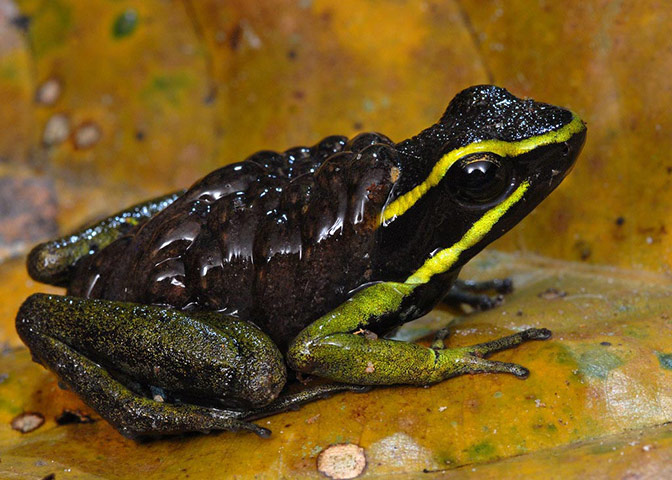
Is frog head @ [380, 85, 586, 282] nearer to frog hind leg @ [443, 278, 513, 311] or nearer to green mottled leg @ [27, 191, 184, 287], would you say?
frog hind leg @ [443, 278, 513, 311]

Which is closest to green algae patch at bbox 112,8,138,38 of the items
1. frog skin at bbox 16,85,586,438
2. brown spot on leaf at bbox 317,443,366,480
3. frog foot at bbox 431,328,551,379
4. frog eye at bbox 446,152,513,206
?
frog skin at bbox 16,85,586,438

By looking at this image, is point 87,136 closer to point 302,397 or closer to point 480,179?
point 302,397

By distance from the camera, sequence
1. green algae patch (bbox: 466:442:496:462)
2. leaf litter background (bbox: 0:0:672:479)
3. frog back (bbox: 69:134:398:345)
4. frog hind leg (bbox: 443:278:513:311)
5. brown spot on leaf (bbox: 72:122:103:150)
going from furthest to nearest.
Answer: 1. brown spot on leaf (bbox: 72:122:103:150)
2. frog hind leg (bbox: 443:278:513:311)
3. frog back (bbox: 69:134:398:345)
4. leaf litter background (bbox: 0:0:672:479)
5. green algae patch (bbox: 466:442:496:462)

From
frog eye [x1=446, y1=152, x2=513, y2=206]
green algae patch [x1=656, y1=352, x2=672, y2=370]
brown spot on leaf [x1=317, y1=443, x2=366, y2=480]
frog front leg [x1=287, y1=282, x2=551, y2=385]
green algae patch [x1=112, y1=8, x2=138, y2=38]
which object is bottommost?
brown spot on leaf [x1=317, y1=443, x2=366, y2=480]

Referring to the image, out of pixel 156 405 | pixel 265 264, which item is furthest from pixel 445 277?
pixel 156 405

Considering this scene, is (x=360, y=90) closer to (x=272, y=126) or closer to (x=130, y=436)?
(x=272, y=126)

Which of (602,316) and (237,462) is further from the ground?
(602,316)

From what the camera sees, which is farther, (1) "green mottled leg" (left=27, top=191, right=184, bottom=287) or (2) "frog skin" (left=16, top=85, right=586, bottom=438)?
(1) "green mottled leg" (left=27, top=191, right=184, bottom=287)

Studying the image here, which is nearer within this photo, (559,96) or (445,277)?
(445,277)
